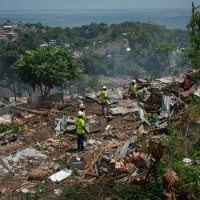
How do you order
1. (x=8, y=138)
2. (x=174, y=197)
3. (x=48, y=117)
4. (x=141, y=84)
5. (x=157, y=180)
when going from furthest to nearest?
(x=141, y=84) < (x=48, y=117) < (x=8, y=138) < (x=157, y=180) < (x=174, y=197)

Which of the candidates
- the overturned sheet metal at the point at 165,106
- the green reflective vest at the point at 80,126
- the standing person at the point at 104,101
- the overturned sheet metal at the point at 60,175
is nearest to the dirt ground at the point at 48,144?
the overturned sheet metal at the point at 60,175

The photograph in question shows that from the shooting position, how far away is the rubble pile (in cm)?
998

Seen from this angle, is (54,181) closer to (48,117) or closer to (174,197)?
(174,197)

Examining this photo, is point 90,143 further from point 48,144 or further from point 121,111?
point 121,111

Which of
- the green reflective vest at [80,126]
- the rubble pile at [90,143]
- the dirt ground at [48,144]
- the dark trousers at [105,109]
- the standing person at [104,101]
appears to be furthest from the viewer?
the dark trousers at [105,109]

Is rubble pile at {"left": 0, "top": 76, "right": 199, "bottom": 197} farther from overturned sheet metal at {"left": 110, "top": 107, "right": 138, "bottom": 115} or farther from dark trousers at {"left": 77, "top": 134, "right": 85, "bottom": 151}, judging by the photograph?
dark trousers at {"left": 77, "top": 134, "right": 85, "bottom": 151}

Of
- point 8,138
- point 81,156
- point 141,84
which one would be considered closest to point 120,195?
point 81,156

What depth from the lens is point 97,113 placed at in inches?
→ 639

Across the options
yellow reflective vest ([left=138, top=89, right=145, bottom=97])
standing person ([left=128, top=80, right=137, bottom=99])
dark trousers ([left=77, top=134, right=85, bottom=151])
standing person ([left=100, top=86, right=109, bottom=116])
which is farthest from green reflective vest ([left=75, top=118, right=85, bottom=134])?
standing person ([left=128, top=80, right=137, bottom=99])

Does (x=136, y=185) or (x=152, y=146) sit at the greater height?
(x=152, y=146)

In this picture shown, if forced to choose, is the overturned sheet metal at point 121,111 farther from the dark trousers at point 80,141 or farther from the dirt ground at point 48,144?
the dark trousers at point 80,141

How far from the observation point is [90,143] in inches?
510

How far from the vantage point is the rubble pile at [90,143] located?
9977mm

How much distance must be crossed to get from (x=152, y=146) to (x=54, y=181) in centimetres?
402
